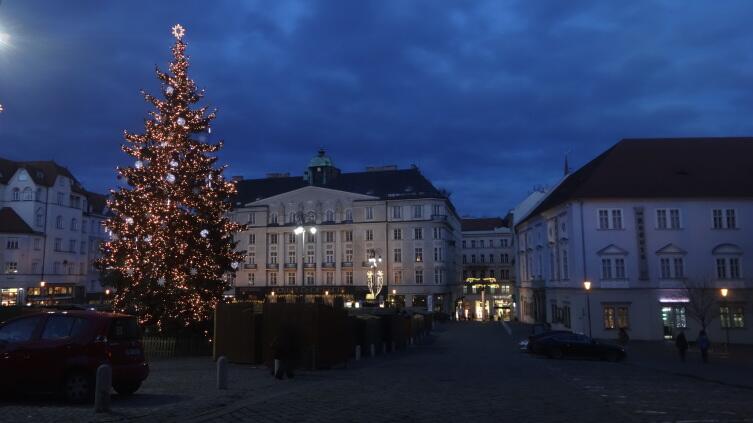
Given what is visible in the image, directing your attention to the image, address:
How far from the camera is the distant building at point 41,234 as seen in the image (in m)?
62.9

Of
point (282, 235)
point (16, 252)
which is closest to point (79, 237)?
point (16, 252)

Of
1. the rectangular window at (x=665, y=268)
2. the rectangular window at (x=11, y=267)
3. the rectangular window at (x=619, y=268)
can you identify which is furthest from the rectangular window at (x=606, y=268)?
the rectangular window at (x=11, y=267)

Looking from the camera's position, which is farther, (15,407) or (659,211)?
(659,211)

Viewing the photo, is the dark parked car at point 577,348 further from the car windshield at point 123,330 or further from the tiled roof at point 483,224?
the tiled roof at point 483,224

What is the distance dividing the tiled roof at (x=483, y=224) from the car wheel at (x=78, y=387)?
4033 inches

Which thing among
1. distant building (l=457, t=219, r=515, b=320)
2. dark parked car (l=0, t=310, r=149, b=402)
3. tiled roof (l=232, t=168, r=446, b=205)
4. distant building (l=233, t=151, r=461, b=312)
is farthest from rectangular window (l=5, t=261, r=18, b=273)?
distant building (l=457, t=219, r=515, b=320)

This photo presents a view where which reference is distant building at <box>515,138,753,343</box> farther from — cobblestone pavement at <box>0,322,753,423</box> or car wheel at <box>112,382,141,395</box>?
car wheel at <box>112,382,141,395</box>

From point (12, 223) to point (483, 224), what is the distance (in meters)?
79.2

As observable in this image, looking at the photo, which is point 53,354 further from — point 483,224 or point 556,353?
point 483,224

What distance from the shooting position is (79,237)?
7325cm

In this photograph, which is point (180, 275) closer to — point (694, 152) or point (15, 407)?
point (15, 407)

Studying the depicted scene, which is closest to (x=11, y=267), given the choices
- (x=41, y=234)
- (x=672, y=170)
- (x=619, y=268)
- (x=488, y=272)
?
(x=41, y=234)

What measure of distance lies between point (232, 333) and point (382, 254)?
58501mm

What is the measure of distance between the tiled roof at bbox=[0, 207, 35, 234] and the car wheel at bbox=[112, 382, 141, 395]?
59.3 meters
